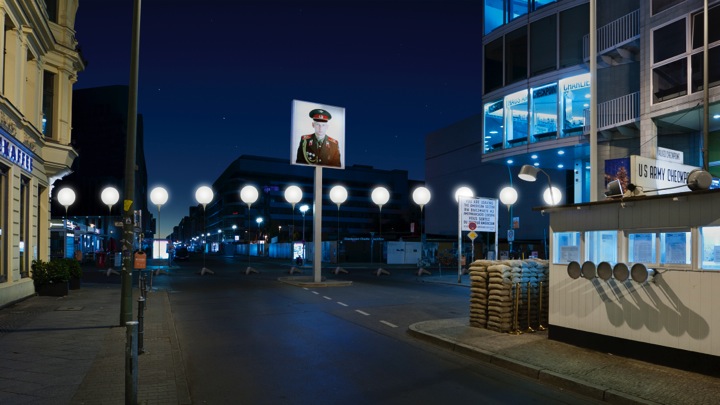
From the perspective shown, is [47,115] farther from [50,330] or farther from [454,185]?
[454,185]

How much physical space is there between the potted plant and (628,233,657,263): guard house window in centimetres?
1680

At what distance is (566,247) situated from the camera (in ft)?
31.7

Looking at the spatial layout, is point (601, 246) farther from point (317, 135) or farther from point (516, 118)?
point (516, 118)

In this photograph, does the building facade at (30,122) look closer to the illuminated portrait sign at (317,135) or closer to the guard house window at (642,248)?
the illuminated portrait sign at (317,135)

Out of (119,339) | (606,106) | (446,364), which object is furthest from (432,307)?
(606,106)

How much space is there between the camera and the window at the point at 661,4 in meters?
19.0

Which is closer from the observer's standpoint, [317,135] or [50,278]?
[50,278]

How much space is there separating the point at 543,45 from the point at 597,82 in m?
4.37

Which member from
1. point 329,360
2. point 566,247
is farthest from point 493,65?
point 329,360

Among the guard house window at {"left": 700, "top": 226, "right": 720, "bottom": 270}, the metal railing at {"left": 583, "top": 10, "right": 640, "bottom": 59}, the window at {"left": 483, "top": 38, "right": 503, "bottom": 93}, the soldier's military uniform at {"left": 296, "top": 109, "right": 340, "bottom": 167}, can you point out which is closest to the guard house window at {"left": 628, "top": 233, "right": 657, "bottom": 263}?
the guard house window at {"left": 700, "top": 226, "right": 720, "bottom": 270}

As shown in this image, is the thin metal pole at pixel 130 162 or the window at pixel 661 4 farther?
the window at pixel 661 4

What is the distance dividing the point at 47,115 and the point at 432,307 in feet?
50.8

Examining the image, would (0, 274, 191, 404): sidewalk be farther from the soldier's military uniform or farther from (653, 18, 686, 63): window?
(653, 18, 686, 63): window

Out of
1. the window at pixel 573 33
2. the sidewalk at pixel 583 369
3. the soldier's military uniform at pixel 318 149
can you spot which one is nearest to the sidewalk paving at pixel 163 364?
the sidewalk at pixel 583 369
